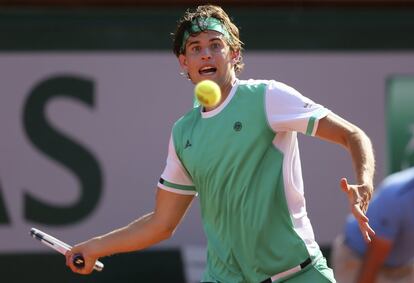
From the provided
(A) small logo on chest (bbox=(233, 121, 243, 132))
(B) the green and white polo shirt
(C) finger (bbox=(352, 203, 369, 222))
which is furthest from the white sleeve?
(C) finger (bbox=(352, 203, 369, 222))

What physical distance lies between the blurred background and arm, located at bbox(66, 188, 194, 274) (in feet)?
11.3

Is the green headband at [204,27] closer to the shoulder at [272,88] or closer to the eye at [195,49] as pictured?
the eye at [195,49]

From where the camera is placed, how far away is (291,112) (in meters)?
4.68

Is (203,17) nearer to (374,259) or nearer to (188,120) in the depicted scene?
(188,120)

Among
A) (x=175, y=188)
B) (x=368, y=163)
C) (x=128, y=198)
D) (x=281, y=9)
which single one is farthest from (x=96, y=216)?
(x=368, y=163)

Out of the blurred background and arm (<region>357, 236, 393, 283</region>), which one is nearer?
arm (<region>357, 236, 393, 283</region>)

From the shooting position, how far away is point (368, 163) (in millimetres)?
4527

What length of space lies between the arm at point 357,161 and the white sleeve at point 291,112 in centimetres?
4

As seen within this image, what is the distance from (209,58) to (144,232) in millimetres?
779

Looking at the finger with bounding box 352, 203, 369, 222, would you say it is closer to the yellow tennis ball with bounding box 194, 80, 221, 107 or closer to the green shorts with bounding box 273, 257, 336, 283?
the green shorts with bounding box 273, 257, 336, 283

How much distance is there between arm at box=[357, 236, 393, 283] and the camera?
5676mm

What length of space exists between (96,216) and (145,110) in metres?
A: 0.83

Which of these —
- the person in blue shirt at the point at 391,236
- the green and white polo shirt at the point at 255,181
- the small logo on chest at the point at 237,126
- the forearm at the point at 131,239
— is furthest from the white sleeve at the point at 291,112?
the person in blue shirt at the point at 391,236

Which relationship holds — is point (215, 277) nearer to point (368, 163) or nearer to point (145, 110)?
point (368, 163)
